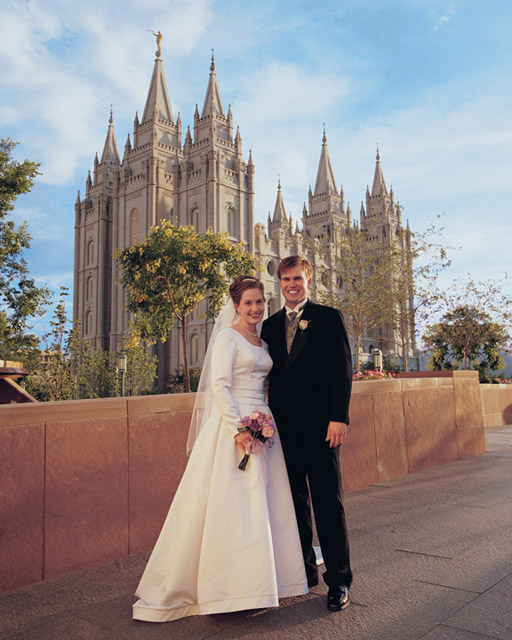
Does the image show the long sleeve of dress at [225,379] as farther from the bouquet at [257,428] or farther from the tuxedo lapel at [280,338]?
the tuxedo lapel at [280,338]

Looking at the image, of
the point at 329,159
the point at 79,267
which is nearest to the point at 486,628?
the point at 79,267

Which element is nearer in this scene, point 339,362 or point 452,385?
point 339,362

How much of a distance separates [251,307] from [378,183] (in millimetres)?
65741

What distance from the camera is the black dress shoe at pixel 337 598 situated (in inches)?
100

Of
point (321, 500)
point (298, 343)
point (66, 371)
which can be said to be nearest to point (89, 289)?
point (66, 371)

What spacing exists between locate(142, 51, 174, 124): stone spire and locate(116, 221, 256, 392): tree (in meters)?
29.9

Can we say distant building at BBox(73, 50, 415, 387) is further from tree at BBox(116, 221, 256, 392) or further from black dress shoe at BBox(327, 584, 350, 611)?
black dress shoe at BBox(327, 584, 350, 611)

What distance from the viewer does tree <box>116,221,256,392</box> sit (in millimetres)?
22016

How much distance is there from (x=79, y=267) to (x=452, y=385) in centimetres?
4902

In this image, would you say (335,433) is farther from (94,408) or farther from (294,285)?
(94,408)

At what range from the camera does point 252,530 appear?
254 centimetres

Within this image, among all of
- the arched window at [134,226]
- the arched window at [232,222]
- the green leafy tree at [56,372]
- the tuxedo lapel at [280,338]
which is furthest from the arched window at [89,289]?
the tuxedo lapel at [280,338]

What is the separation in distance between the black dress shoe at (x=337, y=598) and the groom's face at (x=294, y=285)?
4.87ft

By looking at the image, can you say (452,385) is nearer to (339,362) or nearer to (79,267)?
(339,362)
